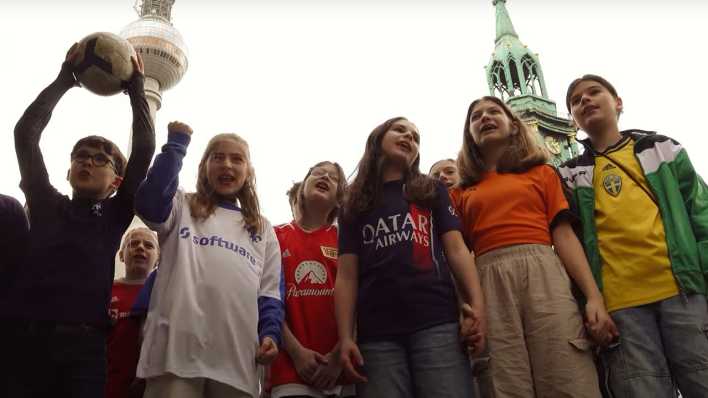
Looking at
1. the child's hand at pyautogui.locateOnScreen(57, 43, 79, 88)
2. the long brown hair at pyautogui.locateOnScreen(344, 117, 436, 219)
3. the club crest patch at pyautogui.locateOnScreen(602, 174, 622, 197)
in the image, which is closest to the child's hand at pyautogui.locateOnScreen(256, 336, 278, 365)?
the long brown hair at pyautogui.locateOnScreen(344, 117, 436, 219)

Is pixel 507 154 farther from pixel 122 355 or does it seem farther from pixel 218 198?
pixel 122 355

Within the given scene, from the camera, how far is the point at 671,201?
10.9 ft

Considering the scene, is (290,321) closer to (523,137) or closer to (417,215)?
(417,215)

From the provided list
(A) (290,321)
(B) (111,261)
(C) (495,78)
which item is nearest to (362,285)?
(A) (290,321)

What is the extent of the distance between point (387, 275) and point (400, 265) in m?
0.09

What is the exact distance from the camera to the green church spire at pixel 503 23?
3759cm

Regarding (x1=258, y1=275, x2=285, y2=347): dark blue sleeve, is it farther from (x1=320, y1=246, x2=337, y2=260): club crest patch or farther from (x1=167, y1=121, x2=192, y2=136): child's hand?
(x1=167, y1=121, x2=192, y2=136): child's hand

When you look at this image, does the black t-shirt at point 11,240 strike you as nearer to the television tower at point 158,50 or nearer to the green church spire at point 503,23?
the green church spire at point 503,23

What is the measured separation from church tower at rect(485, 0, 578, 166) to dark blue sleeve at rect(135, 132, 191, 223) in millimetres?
29991

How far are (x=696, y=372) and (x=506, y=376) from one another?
3.02ft

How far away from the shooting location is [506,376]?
288 centimetres

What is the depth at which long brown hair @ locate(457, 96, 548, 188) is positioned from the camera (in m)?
3.72

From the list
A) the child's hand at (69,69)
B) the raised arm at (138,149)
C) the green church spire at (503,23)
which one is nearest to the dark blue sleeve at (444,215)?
the raised arm at (138,149)

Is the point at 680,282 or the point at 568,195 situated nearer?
the point at 680,282
